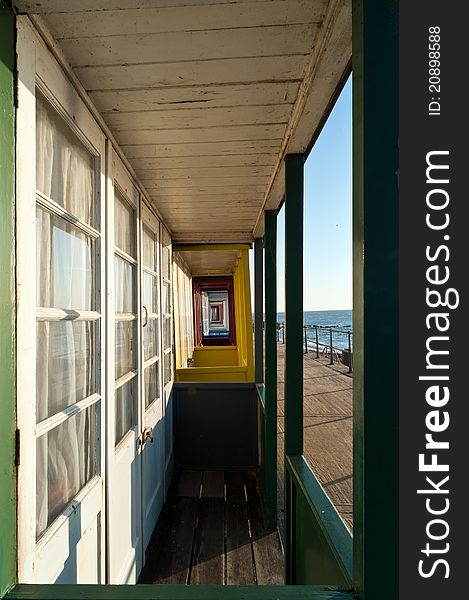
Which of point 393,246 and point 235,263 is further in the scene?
point 235,263

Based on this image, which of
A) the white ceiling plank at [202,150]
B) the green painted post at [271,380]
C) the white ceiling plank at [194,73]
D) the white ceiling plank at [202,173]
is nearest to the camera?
the white ceiling plank at [194,73]

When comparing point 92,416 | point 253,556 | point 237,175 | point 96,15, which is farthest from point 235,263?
point 96,15

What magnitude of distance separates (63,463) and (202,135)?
145 cm

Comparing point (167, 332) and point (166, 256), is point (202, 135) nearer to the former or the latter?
point (166, 256)

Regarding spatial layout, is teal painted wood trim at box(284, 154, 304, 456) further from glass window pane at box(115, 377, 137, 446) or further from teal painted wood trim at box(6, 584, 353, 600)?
teal painted wood trim at box(6, 584, 353, 600)

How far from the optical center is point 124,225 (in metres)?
2.21

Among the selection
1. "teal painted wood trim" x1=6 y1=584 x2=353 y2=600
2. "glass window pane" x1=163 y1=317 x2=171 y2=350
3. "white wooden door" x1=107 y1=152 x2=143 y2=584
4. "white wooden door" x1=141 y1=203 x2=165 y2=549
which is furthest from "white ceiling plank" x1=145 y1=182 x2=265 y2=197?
"teal painted wood trim" x1=6 y1=584 x2=353 y2=600

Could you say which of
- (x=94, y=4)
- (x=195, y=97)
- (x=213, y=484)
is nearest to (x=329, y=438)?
(x=213, y=484)

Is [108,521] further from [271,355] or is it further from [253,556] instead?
[271,355]

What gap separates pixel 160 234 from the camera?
134 inches

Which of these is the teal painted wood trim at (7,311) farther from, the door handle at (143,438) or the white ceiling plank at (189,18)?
the door handle at (143,438)

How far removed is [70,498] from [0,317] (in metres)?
0.80

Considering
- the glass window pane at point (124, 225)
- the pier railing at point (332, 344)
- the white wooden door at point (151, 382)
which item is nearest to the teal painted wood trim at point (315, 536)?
the white wooden door at point (151, 382)

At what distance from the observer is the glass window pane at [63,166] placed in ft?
3.80
